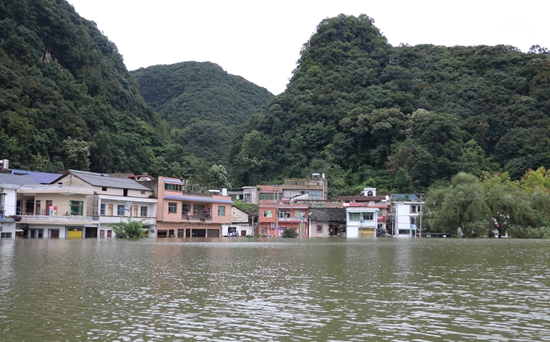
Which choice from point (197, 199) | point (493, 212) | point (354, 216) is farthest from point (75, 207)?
point (493, 212)

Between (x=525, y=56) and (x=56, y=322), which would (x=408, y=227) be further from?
(x=56, y=322)

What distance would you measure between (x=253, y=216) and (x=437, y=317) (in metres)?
58.9

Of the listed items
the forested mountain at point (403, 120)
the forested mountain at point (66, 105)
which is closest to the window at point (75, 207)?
the forested mountain at point (66, 105)

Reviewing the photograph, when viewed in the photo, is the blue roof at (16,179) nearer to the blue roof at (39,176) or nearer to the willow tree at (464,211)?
the blue roof at (39,176)

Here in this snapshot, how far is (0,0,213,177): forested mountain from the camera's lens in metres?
62.9

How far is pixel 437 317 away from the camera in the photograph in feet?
40.4

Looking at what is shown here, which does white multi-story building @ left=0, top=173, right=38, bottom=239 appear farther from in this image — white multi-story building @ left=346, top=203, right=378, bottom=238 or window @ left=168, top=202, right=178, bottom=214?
white multi-story building @ left=346, top=203, right=378, bottom=238

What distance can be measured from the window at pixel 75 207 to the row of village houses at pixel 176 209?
86 mm

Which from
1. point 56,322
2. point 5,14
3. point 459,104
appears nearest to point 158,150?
point 5,14

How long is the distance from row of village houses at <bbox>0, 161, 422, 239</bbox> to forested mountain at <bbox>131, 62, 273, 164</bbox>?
2788cm

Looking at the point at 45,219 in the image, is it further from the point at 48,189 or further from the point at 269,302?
the point at 269,302

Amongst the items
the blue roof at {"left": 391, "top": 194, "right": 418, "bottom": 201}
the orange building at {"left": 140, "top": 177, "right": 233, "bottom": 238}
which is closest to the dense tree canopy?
the blue roof at {"left": 391, "top": 194, "right": 418, "bottom": 201}

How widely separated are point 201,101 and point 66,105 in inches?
2148

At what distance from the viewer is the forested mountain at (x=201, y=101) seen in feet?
368
